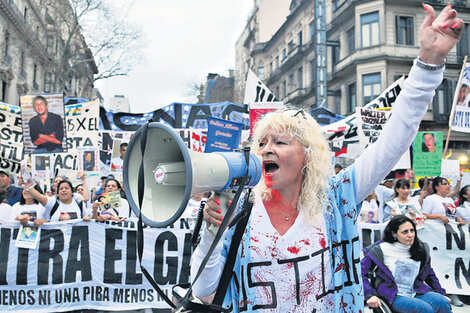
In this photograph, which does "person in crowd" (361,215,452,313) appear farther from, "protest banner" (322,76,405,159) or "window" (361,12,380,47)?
"window" (361,12,380,47)

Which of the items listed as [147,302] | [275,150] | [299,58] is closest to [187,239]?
[147,302]

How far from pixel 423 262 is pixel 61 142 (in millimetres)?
5073

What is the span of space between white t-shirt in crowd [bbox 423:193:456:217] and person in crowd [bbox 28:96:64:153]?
5479 millimetres

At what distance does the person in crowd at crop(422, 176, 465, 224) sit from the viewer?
579cm

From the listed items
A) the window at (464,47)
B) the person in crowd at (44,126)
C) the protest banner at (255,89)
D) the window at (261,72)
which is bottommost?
the person in crowd at (44,126)

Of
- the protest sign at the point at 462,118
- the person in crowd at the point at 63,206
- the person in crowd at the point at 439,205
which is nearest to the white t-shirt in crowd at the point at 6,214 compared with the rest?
the person in crowd at the point at 63,206

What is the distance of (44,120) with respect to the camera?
606 cm

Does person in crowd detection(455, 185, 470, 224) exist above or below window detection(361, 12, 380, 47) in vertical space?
below

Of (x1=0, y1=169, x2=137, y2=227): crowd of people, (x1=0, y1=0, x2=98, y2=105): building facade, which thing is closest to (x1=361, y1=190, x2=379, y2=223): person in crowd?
(x1=0, y1=169, x2=137, y2=227): crowd of people

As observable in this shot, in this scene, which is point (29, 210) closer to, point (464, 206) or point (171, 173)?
point (171, 173)

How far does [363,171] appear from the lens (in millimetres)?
1562

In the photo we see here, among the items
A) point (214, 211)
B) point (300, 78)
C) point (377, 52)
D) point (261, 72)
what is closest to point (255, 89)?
point (214, 211)

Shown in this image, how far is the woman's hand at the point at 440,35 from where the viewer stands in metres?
1.30

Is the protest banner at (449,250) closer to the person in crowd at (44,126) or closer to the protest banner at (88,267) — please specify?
the protest banner at (88,267)
